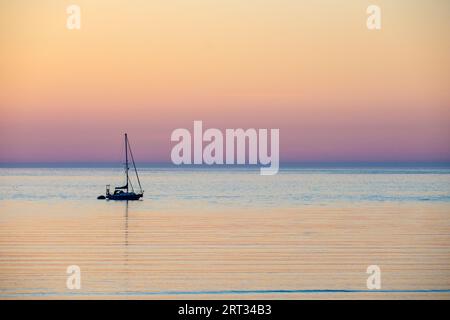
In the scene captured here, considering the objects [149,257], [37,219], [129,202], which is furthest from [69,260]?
[129,202]

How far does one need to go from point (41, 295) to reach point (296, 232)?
50.7 ft

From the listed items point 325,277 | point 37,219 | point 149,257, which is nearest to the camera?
point 325,277

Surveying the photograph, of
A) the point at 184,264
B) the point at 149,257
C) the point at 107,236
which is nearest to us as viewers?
the point at 184,264

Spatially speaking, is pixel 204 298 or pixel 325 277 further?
pixel 325 277

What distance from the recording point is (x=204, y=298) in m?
18.2

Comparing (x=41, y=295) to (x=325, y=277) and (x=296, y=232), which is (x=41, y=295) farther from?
(x=296, y=232)

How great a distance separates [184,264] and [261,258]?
2.55 metres

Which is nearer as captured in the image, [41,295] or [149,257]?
[41,295]

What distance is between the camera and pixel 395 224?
37.0 m

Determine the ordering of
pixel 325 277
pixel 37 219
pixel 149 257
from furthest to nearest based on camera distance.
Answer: pixel 37 219
pixel 149 257
pixel 325 277

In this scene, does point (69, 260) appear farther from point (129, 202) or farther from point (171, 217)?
point (129, 202)

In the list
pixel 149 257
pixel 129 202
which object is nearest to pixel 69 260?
pixel 149 257
